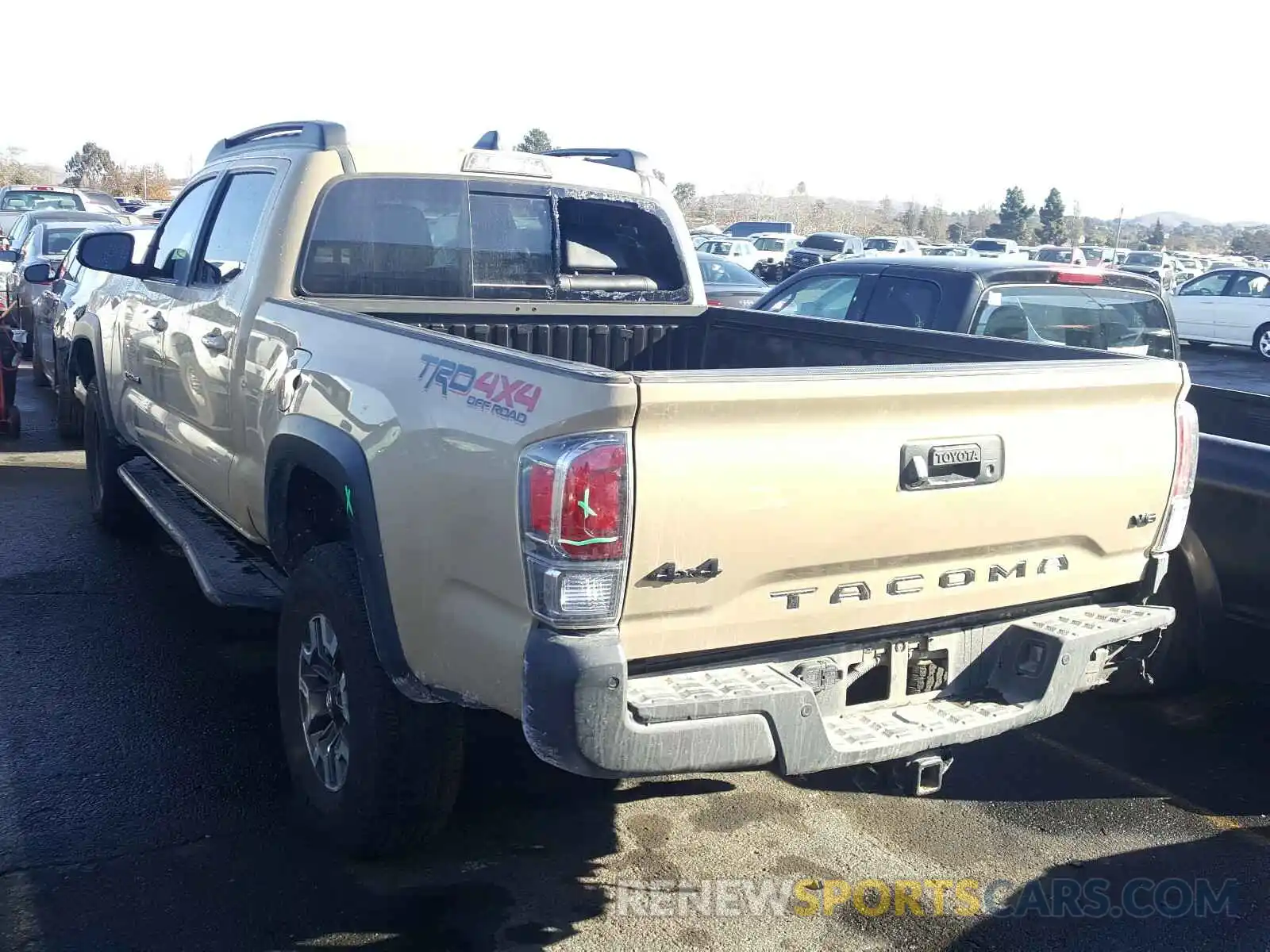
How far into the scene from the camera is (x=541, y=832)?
3.88m

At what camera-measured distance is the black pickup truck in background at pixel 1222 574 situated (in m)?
4.57

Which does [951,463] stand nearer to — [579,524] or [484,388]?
[579,524]

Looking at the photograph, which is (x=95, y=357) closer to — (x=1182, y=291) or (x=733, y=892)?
(x=733, y=892)

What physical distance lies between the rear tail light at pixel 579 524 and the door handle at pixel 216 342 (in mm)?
2363

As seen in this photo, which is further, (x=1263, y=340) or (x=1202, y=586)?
(x=1263, y=340)

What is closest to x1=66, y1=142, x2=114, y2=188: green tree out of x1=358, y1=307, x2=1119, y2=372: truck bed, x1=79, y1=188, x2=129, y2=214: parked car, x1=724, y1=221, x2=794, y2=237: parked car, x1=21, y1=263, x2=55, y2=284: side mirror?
x1=724, y1=221, x2=794, y2=237: parked car

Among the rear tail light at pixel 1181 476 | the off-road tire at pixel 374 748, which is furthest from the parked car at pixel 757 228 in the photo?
the off-road tire at pixel 374 748

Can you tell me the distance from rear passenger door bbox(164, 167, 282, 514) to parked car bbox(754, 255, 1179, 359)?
3639 mm

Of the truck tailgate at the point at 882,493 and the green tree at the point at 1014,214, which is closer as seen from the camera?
the truck tailgate at the point at 882,493

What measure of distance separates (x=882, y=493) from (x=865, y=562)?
7.4 inches

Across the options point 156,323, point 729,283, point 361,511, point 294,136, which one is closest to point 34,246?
point 729,283

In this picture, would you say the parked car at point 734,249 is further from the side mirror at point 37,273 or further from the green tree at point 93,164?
the green tree at point 93,164

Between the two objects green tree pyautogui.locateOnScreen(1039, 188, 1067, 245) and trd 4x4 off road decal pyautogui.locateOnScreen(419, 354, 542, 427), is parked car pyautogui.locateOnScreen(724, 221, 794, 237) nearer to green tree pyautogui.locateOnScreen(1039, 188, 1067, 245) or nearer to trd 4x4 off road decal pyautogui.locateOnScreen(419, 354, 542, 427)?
green tree pyautogui.locateOnScreen(1039, 188, 1067, 245)

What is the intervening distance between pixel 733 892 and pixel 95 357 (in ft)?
15.9
